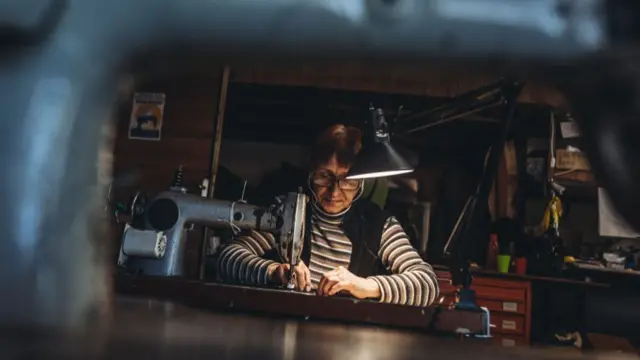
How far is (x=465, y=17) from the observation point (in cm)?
31

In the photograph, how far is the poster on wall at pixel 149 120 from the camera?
7.44 feet

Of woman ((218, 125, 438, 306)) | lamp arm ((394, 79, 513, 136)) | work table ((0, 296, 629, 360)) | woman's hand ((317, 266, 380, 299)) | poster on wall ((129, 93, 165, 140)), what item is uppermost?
poster on wall ((129, 93, 165, 140))

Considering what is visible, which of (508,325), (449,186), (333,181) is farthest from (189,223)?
(449,186)

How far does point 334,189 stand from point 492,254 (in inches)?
36.6

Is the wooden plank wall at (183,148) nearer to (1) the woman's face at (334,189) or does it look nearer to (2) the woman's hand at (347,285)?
(1) the woman's face at (334,189)

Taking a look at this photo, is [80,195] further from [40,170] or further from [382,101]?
[382,101]

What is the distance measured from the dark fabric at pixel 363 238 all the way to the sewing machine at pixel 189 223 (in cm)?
55

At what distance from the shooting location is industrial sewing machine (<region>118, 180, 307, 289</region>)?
131 cm


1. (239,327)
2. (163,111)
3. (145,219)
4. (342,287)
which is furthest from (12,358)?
(163,111)

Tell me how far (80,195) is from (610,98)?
26cm

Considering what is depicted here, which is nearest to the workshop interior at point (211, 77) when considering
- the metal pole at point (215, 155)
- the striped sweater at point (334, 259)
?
the striped sweater at point (334, 259)

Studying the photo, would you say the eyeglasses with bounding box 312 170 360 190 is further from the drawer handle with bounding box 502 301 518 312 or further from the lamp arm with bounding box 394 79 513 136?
the drawer handle with bounding box 502 301 518 312

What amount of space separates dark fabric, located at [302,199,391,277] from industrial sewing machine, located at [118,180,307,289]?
0.55 m

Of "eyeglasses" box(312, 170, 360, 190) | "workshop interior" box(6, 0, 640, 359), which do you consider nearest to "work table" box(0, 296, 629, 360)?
"workshop interior" box(6, 0, 640, 359)
